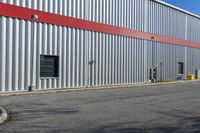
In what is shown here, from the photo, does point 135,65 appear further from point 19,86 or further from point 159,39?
point 19,86

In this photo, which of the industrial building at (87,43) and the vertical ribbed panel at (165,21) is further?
the vertical ribbed panel at (165,21)

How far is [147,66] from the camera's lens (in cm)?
3469

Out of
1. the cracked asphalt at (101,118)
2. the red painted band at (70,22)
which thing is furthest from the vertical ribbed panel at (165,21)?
the cracked asphalt at (101,118)

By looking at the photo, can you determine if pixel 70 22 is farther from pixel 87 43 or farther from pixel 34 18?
pixel 34 18

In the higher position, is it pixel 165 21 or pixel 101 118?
pixel 165 21

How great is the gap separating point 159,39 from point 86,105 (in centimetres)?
2277

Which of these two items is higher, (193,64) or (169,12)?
(169,12)

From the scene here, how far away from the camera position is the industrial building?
69.4 ft

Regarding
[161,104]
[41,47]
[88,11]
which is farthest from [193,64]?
[161,104]

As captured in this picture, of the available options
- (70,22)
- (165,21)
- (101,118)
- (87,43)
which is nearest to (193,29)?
(165,21)

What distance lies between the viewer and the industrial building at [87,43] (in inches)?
833

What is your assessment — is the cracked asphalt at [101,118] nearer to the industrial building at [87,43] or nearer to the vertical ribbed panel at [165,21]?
the industrial building at [87,43]

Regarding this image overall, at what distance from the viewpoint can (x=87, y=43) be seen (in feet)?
87.8

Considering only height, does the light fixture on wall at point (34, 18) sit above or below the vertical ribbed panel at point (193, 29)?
below
